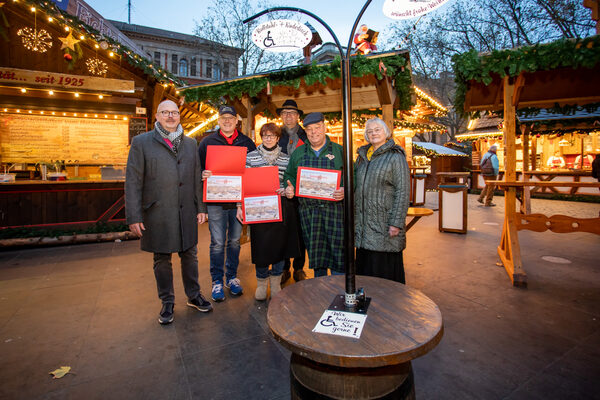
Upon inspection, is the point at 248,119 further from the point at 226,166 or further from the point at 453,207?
the point at 453,207

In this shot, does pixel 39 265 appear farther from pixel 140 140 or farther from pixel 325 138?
pixel 325 138

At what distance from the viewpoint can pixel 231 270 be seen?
3.52 metres

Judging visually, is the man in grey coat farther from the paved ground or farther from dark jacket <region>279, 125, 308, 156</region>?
dark jacket <region>279, 125, 308, 156</region>

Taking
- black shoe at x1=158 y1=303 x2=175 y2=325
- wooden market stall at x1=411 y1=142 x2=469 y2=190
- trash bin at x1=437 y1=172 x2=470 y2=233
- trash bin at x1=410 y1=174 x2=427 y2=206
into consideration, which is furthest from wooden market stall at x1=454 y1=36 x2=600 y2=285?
wooden market stall at x1=411 y1=142 x2=469 y2=190

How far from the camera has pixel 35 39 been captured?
6379 millimetres

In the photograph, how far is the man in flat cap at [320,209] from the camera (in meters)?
2.78

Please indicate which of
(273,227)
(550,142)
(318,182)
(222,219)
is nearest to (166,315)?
(222,219)

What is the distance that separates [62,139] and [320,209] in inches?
329

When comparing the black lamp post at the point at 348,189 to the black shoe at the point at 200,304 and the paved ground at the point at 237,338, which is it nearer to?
the paved ground at the point at 237,338

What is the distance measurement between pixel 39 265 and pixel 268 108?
461 centimetres

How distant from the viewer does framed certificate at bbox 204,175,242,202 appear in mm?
2965

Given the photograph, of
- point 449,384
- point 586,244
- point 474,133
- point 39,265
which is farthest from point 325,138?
point 474,133

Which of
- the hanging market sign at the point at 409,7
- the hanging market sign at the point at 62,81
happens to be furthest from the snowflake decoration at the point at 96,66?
the hanging market sign at the point at 409,7

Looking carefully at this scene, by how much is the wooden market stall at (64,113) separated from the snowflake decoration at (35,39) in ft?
0.06
